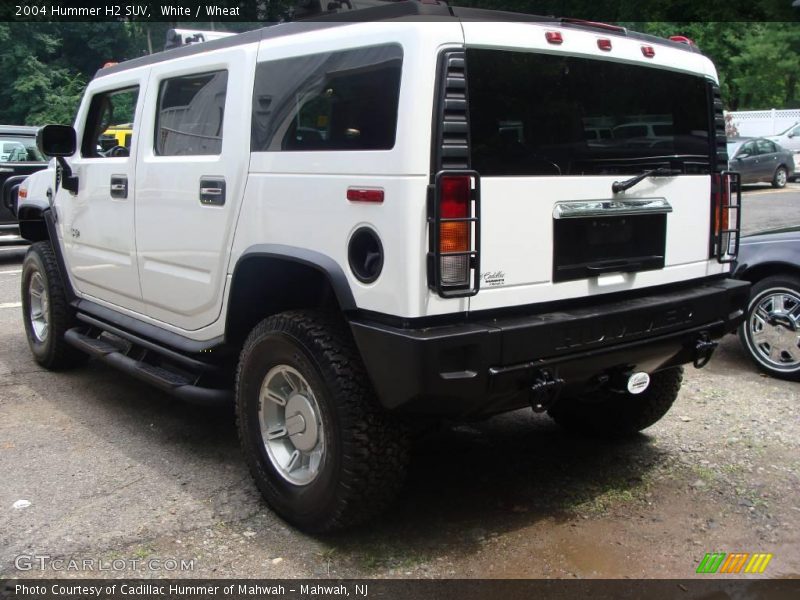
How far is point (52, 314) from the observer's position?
564 centimetres

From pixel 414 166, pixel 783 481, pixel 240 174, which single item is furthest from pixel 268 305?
pixel 783 481

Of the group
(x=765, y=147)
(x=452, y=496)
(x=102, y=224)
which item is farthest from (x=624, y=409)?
(x=765, y=147)

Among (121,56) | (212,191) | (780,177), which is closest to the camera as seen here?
(212,191)

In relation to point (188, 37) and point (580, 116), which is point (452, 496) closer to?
point (580, 116)

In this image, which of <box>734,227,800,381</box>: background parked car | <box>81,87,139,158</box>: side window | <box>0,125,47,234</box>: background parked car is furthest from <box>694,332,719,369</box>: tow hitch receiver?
<box>0,125,47,234</box>: background parked car

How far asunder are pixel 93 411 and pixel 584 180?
3.55 m

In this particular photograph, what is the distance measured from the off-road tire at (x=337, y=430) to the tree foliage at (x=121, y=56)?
26.4m

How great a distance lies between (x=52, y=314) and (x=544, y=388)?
13.2ft

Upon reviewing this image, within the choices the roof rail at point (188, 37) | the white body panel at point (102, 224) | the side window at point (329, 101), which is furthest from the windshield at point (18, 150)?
the side window at point (329, 101)

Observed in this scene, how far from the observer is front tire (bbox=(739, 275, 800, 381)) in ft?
17.9

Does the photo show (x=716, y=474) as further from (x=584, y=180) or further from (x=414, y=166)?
(x=414, y=166)

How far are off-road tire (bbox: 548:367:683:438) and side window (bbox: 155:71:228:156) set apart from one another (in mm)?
2280

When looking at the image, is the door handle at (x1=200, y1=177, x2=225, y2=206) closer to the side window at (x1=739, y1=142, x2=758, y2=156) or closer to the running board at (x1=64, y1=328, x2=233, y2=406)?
the running board at (x1=64, y1=328, x2=233, y2=406)

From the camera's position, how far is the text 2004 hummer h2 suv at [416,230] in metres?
2.83
